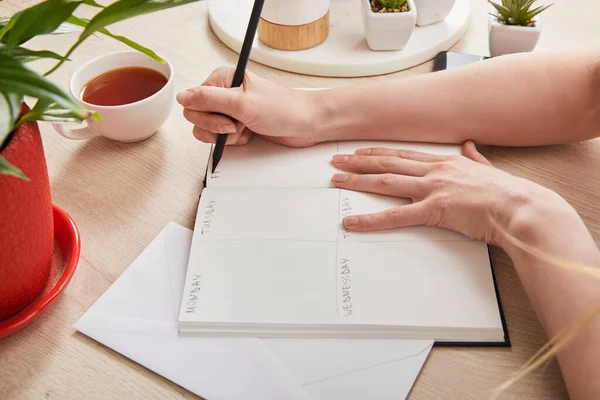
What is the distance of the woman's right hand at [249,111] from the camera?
0.72 metres

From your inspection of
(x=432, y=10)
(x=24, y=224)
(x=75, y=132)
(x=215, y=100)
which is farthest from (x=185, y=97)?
(x=432, y=10)

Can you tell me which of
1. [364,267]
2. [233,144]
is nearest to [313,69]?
A: [233,144]

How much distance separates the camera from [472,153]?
2.47 ft

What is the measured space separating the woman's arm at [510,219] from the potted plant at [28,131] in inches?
12.8

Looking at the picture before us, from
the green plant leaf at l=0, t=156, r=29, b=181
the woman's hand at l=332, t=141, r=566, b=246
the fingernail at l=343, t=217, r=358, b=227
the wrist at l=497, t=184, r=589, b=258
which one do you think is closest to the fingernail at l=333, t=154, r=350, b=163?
the woman's hand at l=332, t=141, r=566, b=246

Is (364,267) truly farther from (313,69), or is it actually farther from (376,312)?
(313,69)

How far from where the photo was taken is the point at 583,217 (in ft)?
2.27

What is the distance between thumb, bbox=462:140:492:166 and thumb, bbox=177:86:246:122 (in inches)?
11.8

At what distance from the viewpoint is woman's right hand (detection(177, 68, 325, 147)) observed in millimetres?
717

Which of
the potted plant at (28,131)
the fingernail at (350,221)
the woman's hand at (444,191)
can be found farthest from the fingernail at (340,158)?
the potted plant at (28,131)

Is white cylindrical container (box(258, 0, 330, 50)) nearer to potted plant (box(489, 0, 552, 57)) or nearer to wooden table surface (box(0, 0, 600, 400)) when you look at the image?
wooden table surface (box(0, 0, 600, 400))

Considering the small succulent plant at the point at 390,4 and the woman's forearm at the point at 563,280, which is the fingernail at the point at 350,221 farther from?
the small succulent plant at the point at 390,4

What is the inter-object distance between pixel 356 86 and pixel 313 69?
0.37 feet

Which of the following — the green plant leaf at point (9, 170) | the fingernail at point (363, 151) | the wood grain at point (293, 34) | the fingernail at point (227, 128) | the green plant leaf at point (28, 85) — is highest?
the green plant leaf at point (28, 85)
